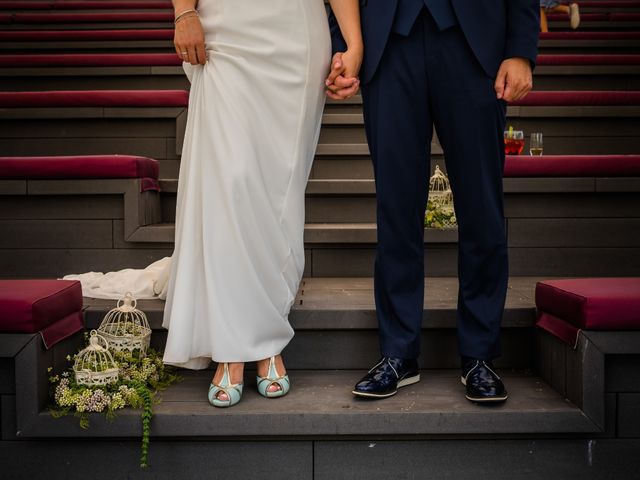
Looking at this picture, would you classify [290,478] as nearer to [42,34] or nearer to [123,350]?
[123,350]

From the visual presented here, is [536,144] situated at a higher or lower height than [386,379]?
higher

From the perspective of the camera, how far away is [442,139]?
56.4 inches

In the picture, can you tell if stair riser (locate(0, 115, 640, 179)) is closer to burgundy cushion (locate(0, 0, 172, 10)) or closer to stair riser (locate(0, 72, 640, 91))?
stair riser (locate(0, 72, 640, 91))

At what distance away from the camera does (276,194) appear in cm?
149

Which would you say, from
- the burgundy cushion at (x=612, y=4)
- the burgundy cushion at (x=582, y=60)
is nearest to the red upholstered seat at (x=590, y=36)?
the burgundy cushion at (x=582, y=60)

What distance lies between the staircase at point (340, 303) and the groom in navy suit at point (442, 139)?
0.38 ft

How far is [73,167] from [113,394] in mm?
986

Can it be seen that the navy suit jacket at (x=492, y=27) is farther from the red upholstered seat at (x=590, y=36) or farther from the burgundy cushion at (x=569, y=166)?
the red upholstered seat at (x=590, y=36)

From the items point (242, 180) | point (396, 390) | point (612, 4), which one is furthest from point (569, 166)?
point (612, 4)

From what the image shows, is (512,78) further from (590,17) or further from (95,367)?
(590,17)

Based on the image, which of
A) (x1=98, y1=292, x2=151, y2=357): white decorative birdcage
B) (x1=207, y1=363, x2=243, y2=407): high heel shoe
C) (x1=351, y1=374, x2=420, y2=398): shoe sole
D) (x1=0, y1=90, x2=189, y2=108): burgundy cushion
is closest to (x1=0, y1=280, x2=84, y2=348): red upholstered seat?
(x1=98, y1=292, x2=151, y2=357): white decorative birdcage

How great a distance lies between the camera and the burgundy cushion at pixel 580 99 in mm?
3051

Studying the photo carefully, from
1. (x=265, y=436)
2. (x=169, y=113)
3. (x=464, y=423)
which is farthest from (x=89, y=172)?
(x=464, y=423)

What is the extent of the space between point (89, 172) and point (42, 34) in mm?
2921
